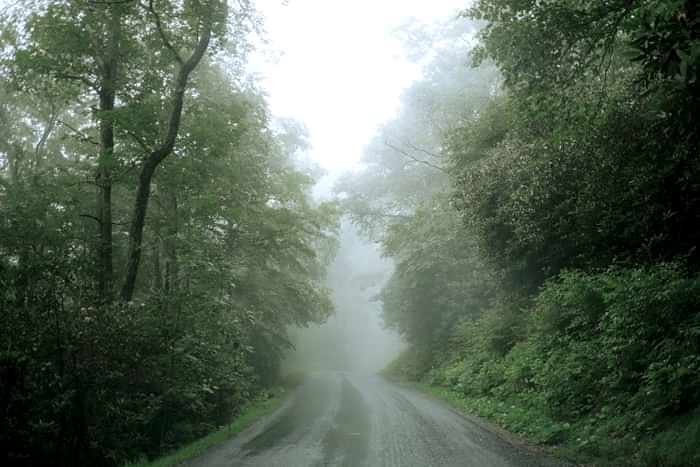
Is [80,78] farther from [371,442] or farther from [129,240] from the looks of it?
[371,442]

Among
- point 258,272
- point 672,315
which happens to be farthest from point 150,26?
point 672,315

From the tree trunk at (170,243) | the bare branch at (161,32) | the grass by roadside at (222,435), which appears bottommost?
the grass by roadside at (222,435)

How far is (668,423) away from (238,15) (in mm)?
12109

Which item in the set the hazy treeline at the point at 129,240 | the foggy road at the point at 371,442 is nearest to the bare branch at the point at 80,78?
the hazy treeline at the point at 129,240

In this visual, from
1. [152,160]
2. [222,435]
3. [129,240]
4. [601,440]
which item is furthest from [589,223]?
[129,240]

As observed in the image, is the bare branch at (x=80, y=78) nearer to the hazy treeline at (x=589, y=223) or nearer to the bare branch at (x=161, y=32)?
the bare branch at (x=161, y=32)

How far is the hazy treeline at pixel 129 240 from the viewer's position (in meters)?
9.08

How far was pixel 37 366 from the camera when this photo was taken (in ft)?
28.5

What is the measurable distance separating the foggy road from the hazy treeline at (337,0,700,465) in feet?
3.25

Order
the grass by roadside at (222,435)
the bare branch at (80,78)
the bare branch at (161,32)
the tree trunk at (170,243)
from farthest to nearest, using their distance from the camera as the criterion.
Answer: the bare branch at (80,78), the tree trunk at (170,243), the bare branch at (161,32), the grass by roadside at (222,435)

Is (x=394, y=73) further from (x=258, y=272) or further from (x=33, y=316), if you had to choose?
(x=33, y=316)

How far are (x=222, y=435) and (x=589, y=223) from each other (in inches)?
360

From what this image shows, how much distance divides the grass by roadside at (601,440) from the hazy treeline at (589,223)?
27 millimetres

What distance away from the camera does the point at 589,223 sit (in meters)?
12.4
